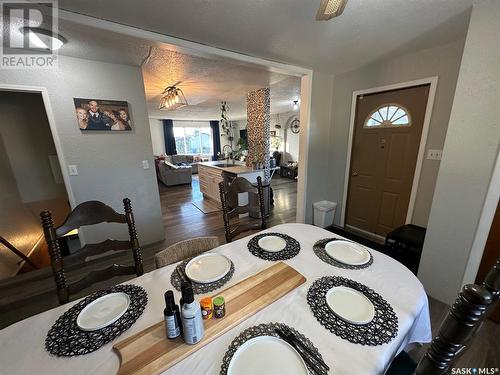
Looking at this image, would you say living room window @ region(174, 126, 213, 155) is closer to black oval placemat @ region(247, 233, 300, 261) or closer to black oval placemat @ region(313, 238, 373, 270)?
black oval placemat @ region(247, 233, 300, 261)

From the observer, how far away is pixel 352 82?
2697 mm

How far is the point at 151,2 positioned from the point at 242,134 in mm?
8743

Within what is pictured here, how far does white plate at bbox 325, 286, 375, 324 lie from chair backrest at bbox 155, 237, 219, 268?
0.79m

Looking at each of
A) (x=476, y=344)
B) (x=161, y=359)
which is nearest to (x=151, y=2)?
(x=161, y=359)

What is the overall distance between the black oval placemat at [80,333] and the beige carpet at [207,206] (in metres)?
3.16

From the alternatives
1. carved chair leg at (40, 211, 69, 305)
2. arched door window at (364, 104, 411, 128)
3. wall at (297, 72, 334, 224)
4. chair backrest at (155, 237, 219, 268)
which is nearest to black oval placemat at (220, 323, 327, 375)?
chair backrest at (155, 237, 219, 268)

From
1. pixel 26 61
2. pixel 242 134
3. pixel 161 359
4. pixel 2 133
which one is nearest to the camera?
pixel 161 359

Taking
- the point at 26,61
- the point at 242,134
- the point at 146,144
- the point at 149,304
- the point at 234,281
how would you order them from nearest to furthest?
the point at 149,304 → the point at 234,281 → the point at 26,61 → the point at 146,144 → the point at 242,134

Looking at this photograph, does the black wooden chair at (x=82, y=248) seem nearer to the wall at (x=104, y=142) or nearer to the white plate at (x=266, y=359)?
the white plate at (x=266, y=359)

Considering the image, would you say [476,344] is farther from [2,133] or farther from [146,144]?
[2,133]

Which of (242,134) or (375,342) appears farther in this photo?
(242,134)

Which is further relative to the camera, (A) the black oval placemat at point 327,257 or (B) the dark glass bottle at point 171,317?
(A) the black oval placemat at point 327,257

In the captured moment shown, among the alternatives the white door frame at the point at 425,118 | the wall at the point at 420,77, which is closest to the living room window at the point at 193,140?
the wall at the point at 420,77

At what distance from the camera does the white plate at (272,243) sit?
129 cm
